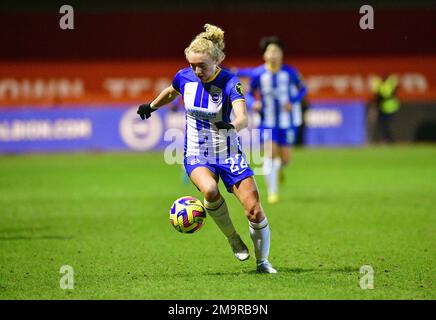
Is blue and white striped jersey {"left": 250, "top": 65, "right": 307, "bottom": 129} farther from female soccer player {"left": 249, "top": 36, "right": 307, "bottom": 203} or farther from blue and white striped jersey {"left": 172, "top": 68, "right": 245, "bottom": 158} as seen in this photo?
blue and white striped jersey {"left": 172, "top": 68, "right": 245, "bottom": 158}

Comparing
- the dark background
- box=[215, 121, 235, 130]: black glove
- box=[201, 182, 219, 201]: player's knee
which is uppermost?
the dark background

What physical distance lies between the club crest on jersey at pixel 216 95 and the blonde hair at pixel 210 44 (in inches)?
10.4

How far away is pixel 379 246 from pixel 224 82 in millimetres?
3114

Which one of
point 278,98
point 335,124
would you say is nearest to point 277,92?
point 278,98

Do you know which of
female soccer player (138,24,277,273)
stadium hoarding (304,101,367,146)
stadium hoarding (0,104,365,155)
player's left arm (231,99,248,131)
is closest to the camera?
player's left arm (231,99,248,131)

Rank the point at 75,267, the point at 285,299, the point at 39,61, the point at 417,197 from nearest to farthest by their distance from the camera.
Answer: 1. the point at 285,299
2. the point at 75,267
3. the point at 417,197
4. the point at 39,61

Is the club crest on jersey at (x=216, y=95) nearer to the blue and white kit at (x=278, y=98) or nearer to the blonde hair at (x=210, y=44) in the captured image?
the blonde hair at (x=210, y=44)

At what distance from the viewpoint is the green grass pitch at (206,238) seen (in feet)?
23.9

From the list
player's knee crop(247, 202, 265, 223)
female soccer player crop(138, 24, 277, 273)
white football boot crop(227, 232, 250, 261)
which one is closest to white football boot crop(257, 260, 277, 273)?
female soccer player crop(138, 24, 277, 273)

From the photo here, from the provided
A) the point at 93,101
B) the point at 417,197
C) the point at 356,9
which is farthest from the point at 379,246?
the point at 356,9

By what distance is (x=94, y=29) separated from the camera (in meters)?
30.0

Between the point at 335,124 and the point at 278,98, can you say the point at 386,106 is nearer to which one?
the point at 335,124

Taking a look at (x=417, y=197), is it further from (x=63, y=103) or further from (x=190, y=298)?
(x=63, y=103)

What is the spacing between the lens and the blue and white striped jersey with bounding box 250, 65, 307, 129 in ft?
46.0
